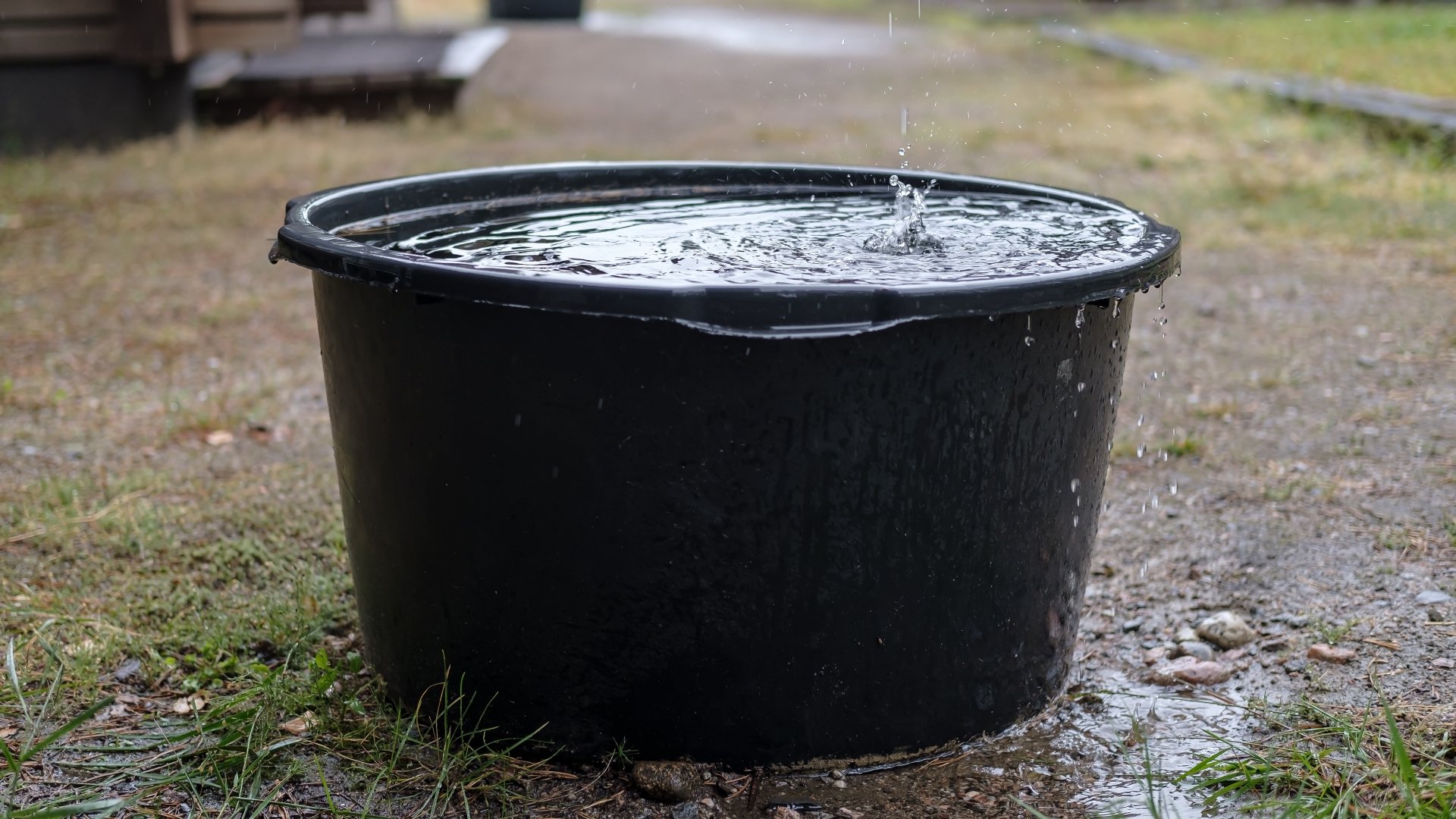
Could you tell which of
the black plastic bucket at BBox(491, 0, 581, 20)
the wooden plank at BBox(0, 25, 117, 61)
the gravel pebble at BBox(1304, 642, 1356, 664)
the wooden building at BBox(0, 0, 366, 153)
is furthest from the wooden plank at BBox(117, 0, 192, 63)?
the black plastic bucket at BBox(491, 0, 581, 20)

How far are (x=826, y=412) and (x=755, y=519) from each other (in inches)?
7.3

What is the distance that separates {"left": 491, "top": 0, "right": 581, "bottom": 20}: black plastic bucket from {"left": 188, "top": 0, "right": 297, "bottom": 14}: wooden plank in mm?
10949

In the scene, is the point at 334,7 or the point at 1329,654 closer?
the point at 1329,654

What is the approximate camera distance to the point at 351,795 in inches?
72.7

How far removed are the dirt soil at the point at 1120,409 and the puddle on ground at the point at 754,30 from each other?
525 centimetres

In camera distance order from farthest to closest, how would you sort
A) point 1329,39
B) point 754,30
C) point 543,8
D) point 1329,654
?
point 543,8 → point 754,30 → point 1329,39 → point 1329,654

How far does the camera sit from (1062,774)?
1.94 meters

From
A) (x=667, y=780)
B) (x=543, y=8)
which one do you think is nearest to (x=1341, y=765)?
(x=667, y=780)

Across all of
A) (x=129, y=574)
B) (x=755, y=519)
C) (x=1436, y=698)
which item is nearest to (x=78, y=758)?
(x=129, y=574)

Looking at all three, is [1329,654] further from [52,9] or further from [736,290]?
[52,9]

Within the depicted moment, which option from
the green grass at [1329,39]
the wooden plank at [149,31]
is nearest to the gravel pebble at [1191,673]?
the wooden plank at [149,31]

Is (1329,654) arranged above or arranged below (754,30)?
below

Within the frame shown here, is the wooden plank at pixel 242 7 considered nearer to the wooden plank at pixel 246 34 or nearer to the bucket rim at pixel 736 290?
the wooden plank at pixel 246 34

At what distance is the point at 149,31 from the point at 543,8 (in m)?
12.0
